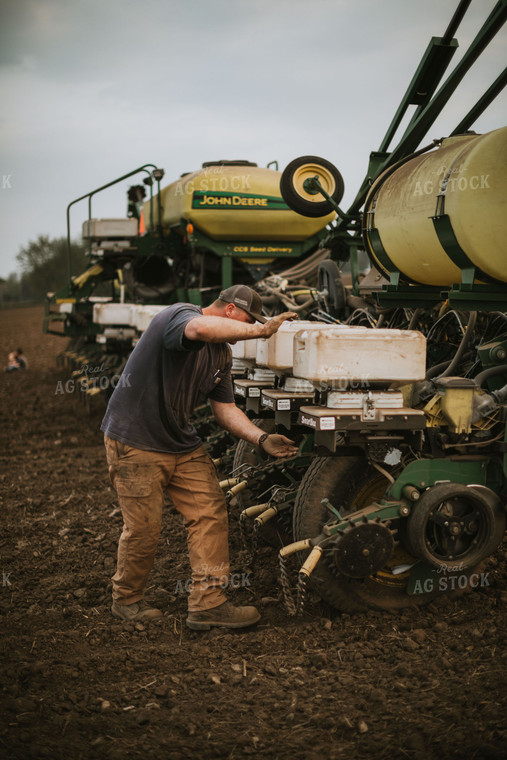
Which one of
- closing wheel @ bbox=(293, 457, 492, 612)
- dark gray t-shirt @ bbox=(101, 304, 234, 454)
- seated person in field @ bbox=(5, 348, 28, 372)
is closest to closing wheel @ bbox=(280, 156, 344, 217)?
dark gray t-shirt @ bbox=(101, 304, 234, 454)

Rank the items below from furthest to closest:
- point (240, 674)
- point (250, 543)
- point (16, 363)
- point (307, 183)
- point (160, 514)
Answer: point (16, 363) < point (307, 183) < point (250, 543) < point (160, 514) < point (240, 674)

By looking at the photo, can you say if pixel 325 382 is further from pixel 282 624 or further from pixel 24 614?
pixel 24 614

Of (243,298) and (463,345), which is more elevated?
(243,298)

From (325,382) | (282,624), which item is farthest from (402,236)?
(282,624)

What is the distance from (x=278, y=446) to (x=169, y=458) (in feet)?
1.72

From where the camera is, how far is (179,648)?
3.54 m

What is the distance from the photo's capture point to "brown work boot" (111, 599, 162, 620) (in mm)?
3830

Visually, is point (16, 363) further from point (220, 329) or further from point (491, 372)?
point (491, 372)

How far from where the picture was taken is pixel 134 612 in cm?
384

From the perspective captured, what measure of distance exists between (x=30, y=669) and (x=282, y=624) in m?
1.18

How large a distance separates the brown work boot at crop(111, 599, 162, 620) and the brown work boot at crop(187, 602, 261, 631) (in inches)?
7.5

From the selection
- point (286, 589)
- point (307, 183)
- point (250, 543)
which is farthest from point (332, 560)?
point (307, 183)

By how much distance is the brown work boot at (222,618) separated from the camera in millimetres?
3756

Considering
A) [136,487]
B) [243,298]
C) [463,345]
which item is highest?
[243,298]
